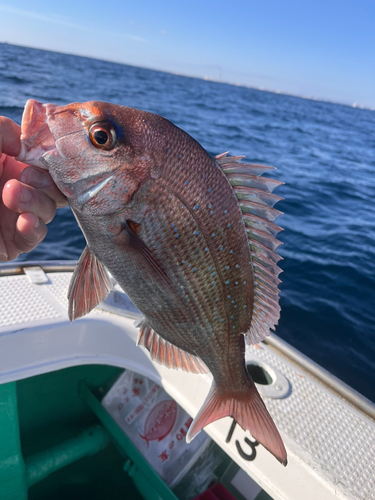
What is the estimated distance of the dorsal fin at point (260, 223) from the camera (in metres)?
1.64

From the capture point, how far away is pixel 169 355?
1966 millimetres

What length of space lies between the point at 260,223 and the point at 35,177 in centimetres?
109

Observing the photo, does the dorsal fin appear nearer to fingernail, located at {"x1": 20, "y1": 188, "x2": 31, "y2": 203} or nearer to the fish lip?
the fish lip

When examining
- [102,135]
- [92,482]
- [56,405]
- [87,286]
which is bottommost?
[92,482]

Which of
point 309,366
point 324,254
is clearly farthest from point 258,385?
point 324,254

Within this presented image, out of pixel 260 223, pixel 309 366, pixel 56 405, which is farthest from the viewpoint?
pixel 56 405

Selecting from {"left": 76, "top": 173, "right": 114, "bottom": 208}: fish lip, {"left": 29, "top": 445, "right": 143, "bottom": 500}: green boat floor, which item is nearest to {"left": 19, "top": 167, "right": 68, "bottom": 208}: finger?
{"left": 76, "top": 173, "right": 114, "bottom": 208}: fish lip

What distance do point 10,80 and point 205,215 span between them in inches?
1069

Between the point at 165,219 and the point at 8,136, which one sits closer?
the point at 165,219

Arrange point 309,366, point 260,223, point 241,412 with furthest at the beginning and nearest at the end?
point 309,366 → point 241,412 → point 260,223

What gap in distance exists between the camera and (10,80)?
23547 mm

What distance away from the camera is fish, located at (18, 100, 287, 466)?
1513mm

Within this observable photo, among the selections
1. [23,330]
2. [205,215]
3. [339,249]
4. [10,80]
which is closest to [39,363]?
[23,330]

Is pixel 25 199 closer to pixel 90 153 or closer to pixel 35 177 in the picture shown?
pixel 35 177
